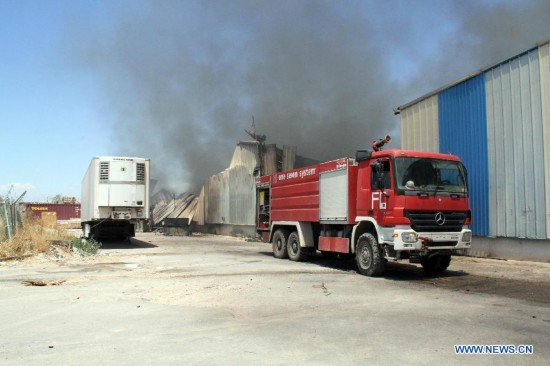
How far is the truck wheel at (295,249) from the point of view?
13.2 m

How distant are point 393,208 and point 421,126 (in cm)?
812

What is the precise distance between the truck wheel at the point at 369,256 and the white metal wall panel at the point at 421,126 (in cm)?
688

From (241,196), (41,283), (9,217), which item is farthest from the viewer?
(241,196)

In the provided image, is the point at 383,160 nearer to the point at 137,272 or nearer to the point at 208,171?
the point at 137,272

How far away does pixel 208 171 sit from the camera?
38125mm

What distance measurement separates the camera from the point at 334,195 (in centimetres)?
1148

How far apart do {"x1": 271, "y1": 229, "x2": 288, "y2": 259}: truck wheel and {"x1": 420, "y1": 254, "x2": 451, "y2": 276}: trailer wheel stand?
15.4 feet

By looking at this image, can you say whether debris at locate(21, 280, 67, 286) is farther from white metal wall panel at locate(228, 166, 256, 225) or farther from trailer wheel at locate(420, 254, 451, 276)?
white metal wall panel at locate(228, 166, 256, 225)

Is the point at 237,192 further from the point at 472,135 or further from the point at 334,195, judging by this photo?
the point at 334,195

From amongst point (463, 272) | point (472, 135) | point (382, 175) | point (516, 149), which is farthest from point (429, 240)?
point (472, 135)

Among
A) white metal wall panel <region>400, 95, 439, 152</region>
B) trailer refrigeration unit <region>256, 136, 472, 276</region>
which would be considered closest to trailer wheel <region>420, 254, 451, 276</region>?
trailer refrigeration unit <region>256, 136, 472, 276</region>

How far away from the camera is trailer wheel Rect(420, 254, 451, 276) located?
34.3ft

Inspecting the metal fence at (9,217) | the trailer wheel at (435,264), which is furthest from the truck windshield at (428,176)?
the metal fence at (9,217)

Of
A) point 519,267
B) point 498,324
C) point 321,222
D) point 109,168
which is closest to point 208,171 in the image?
point 109,168
